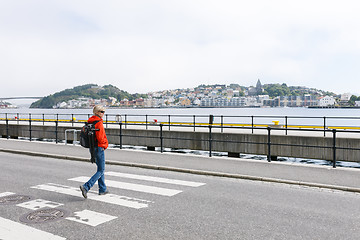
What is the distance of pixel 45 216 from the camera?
6.38m

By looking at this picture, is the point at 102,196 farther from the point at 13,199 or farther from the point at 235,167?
the point at 235,167

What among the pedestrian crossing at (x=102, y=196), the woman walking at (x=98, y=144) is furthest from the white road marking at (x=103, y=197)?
the woman walking at (x=98, y=144)

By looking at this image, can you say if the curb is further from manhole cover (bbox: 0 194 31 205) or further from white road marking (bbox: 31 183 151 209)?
manhole cover (bbox: 0 194 31 205)

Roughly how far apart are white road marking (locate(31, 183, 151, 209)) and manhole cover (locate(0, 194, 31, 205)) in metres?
0.76

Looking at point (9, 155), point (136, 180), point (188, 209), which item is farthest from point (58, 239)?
point (9, 155)

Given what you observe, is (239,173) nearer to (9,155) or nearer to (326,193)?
(326,193)

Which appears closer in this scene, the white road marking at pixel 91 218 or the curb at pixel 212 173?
the white road marking at pixel 91 218

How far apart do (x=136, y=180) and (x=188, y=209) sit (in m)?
3.15

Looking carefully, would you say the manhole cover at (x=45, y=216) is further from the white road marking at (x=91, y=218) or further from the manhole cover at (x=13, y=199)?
the manhole cover at (x=13, y=199)

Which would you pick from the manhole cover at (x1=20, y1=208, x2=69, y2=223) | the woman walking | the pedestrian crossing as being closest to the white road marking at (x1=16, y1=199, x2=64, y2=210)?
the pedestrian crossing

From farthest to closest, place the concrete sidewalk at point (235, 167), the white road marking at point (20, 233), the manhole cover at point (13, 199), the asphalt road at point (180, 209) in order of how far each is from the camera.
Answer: the concrete sidewalk at point (235, 167) → the manhole cover at point (13, 199) → the asphalt road at point (180, 209) → the white road marking at point (20, 233)

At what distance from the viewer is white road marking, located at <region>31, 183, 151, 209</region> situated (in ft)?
23.6

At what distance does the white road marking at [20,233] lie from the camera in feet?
17.6

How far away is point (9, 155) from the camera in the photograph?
1472cm
